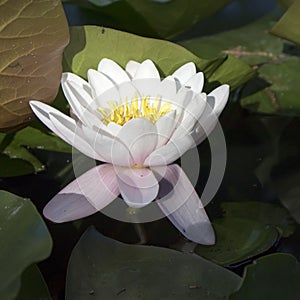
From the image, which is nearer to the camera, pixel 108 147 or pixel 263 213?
pixel 108 147

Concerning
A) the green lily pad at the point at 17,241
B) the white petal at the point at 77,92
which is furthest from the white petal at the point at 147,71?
the green lily pad at the point at 17,241

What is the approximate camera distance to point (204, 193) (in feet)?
4.44

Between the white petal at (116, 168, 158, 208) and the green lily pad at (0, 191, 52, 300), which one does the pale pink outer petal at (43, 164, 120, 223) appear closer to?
the white petal at (116, 168, 158, 208)

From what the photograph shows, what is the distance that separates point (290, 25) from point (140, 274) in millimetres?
616

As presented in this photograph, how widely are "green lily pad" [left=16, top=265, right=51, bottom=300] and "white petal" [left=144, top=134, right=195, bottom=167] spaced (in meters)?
0.27

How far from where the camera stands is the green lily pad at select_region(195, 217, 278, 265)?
1169 millimetres

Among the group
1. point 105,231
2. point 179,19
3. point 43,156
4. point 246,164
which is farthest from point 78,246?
point 179,19

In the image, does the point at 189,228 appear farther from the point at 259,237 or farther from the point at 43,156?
the point at 43,156

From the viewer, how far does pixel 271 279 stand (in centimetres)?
94

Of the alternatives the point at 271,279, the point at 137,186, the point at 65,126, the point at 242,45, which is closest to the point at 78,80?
the point at 65,126

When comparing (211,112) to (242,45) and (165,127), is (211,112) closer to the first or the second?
(165,127)

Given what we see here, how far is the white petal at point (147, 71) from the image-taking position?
1.24m

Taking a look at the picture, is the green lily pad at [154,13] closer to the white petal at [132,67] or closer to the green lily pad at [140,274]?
the white petal at [132,67]

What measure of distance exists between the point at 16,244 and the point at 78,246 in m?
0.22
